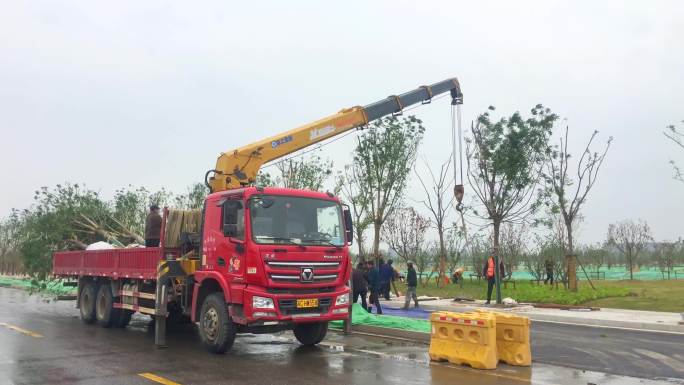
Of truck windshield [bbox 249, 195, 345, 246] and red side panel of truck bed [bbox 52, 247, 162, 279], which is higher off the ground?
truck windshield [bbox 249, 195, 345, 246]

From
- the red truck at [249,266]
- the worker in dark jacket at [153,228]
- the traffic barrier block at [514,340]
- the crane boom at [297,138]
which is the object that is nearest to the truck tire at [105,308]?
the red truck at [249,266]

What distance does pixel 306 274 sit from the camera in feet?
32.9

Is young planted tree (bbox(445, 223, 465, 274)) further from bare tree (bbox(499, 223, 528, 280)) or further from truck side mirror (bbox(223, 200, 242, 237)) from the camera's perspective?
truck side mirror (bbox(223, 200, 242, 237))

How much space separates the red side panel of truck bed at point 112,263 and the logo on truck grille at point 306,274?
345cm

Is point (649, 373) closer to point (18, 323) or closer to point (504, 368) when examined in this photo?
point (504, 368)

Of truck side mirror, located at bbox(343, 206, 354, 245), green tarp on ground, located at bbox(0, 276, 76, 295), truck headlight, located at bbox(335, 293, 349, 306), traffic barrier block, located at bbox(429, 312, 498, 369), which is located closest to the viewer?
traffic barrier block, located at bbox(429, 312, 498, 369)

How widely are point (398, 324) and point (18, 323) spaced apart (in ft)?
30.3

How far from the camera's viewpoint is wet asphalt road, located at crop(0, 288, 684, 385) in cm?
827

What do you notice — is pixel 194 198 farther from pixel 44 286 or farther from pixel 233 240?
pixel 233 240

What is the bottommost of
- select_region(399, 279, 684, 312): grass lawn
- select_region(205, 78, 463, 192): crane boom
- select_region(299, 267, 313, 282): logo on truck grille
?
select_region(399, 279, 684, 312): grass lawn

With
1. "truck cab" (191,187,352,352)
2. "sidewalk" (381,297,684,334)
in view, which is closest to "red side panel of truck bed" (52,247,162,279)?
"truck cab" (191,187,352,352)

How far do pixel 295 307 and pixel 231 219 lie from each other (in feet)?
6.02

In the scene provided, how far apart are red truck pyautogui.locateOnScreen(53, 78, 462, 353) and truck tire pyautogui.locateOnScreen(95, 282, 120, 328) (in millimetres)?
977

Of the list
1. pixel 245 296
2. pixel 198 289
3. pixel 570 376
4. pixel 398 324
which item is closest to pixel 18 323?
pixel 198 289
